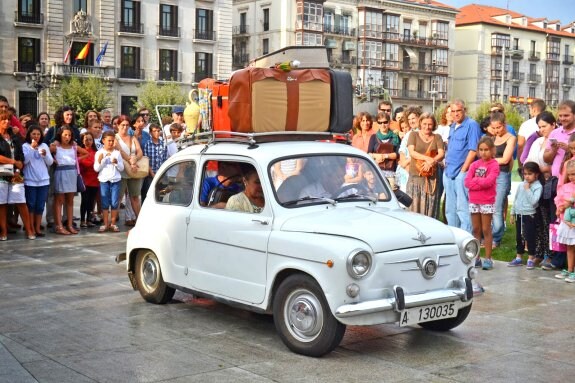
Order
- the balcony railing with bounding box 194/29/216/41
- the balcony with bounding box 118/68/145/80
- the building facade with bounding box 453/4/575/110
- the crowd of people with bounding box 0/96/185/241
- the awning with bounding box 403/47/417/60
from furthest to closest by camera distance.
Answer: the building facade with bounding box 453/4/575/110 → the awning with bounding box 403/47/417/60 → the balcony railing with bounding box 194/29/216/41 → the balcony with bounding box 118/68/145/80 → the crowd of people with bounding box 0/96/185/241

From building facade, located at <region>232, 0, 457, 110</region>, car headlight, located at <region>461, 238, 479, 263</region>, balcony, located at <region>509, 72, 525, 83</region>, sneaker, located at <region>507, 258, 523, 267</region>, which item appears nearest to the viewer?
car headlight, located at <region>461, 238, 479, 263</region>

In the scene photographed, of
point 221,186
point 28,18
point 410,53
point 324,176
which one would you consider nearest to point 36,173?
point 221,186

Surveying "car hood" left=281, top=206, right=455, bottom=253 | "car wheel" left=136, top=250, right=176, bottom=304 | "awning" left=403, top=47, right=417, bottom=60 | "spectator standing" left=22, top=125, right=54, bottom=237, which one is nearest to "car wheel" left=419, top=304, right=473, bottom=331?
"car hood" left=281, top=206, right=455, bottom=253

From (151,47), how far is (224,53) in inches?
297

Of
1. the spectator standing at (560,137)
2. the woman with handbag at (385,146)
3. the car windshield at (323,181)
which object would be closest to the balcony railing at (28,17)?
the woman with handbag at (385,146)

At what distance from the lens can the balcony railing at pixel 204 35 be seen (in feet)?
243

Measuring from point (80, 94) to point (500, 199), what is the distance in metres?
54.7

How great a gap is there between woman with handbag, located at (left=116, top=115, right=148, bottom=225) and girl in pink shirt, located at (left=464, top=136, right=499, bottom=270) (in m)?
7.46

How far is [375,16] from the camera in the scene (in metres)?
96.8

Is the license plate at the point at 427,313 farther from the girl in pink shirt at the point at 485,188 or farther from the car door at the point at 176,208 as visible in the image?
the girl in pink shirt at the point at 485,188

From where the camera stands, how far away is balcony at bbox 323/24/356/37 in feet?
303

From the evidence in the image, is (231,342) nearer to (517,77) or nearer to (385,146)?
(385,146)

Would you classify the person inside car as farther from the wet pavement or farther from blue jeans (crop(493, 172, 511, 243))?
blue jeans (crop(493, 172, 511, 243))

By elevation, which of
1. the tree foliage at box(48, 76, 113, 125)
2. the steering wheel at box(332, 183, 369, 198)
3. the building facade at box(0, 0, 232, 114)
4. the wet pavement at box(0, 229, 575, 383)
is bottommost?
the wet pavement at box(0, 229, 575, 383)
